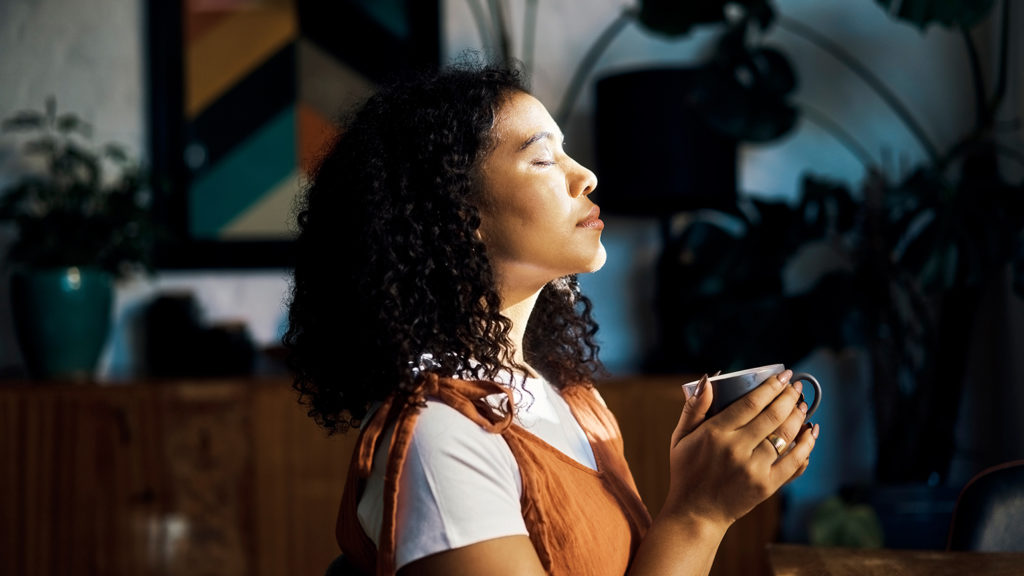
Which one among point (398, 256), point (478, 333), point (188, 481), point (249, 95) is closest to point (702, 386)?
point (478, 333)

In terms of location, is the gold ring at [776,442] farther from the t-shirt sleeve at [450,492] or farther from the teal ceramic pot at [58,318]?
the teal ceramic pot at [58,318]

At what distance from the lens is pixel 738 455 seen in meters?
0.97

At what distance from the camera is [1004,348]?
2838 mm

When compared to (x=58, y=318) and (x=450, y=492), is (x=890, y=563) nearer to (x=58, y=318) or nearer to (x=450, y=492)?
(x=450, y=492)

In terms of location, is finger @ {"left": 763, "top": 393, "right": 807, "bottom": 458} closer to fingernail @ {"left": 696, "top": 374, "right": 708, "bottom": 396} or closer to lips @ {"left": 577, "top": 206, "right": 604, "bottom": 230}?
fingernail @ {"left": 696, "top": 374, "right": 708, "bottom": 396}

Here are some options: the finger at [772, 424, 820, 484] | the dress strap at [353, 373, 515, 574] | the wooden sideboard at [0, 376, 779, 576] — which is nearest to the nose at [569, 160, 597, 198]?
the dress strap at [353, 373, 515, 574]

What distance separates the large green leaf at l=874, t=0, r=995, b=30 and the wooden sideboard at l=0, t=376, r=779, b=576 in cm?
108

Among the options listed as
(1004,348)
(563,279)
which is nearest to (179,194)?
(563,279)

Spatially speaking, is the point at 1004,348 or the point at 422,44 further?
the point at 422,44

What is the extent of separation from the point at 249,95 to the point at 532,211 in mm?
2252

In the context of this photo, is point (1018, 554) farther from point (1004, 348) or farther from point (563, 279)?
Answer: point (1004, 348)

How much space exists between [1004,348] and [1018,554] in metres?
1.90

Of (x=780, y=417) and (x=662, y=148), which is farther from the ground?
(x=662, y=148)

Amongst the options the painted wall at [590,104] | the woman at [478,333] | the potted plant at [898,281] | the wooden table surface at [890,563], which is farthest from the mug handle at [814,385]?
the painted wall at [590,104]
